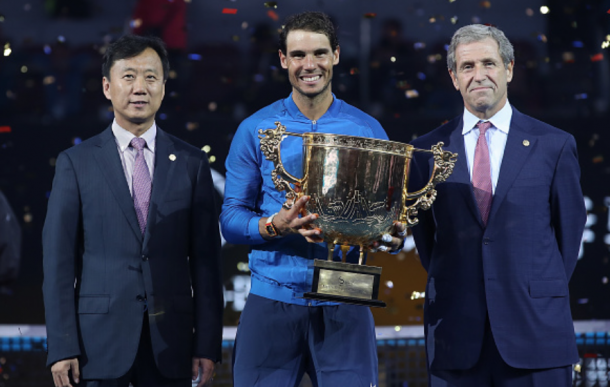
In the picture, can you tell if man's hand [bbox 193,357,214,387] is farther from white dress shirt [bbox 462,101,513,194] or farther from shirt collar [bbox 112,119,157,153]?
white dress shirt [bbox 462,101,513,194]

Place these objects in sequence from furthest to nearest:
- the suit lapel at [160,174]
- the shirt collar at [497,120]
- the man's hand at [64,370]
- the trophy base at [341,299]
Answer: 1. the shirt collar at [497,120]
2. the suit lapel at [160,174]
3. the man's hand at [64,370]
4. the trophy base at [341,299]

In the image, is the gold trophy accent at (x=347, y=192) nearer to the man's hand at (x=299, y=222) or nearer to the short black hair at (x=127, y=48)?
the man's hand at (x=299, y=222)

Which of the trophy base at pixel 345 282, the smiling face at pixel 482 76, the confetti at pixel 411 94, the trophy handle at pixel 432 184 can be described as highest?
the confetti at pixel 411 94

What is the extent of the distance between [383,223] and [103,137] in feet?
3.14

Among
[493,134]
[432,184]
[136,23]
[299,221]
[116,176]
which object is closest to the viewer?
[299,221]

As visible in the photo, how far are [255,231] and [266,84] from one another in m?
2.29

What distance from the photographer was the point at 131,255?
96.4 inches

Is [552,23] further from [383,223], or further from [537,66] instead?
[383,223]

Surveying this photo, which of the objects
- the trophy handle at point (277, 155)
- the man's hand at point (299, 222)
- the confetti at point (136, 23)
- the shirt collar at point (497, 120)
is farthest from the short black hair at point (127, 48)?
the confetti at point (136, 23)

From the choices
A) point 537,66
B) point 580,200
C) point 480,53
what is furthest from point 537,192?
point 537,66

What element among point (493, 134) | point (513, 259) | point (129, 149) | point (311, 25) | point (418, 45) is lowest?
point (513, 259)

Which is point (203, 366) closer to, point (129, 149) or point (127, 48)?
point (129, 149)

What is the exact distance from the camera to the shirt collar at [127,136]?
2.57 meters

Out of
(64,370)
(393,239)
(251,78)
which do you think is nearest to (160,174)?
(64,370)
